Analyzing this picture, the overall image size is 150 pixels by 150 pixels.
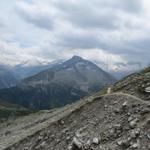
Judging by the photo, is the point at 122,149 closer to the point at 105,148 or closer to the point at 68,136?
the point at 105,148

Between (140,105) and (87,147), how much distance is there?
21.3 feet

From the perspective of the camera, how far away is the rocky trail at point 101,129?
26984 mm

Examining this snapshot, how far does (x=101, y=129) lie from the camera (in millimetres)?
31062

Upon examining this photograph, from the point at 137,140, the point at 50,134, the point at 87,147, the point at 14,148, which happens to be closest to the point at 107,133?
the point at 87,147

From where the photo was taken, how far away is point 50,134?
36.6m

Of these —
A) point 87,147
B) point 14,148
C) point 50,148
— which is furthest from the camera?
point 14,148

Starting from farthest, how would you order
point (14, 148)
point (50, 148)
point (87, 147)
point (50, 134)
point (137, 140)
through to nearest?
point (14, 148) < point (50, 134) < point (50, 148) < point (87, 147) < point (137, 140)

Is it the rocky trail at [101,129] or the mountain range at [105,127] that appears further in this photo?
the mountain range at [105,127]

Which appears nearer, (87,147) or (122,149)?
(122,149)

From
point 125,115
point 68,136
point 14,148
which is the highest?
point 125,115

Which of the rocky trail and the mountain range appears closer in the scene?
the rocky trail

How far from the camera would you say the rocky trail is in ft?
88.5

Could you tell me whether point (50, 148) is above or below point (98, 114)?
below

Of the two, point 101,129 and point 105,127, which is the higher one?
point 105,127
